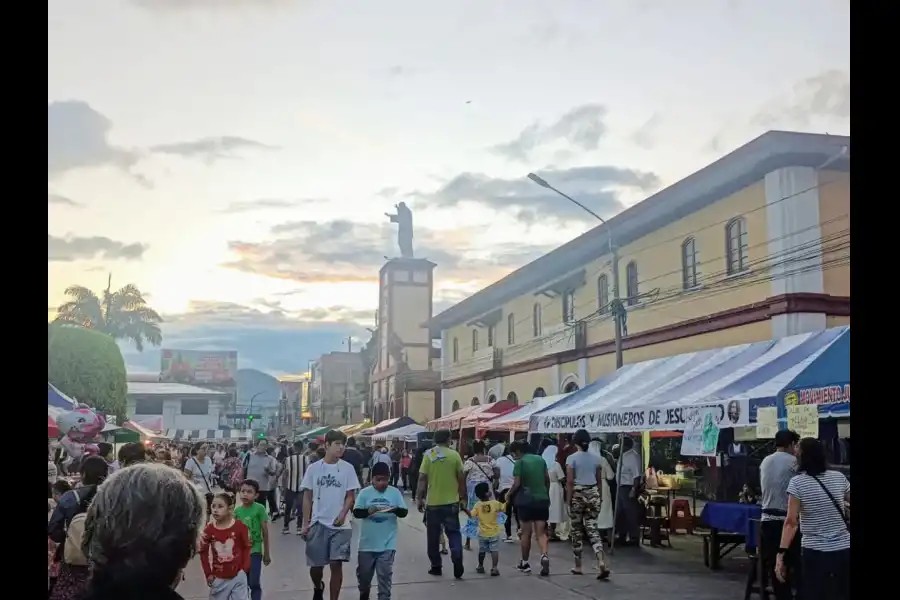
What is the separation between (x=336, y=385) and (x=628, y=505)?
9716 centimetres

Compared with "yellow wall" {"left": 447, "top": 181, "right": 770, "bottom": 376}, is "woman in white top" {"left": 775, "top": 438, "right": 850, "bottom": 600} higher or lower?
lower

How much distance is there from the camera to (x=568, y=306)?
102 feet

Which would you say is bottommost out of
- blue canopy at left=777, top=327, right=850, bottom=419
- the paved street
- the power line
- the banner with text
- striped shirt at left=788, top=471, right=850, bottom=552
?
the paved street

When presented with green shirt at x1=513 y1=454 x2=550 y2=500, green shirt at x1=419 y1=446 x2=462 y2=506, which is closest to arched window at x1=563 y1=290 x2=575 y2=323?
green shirt at x1=513 y1=454 x2=550 y2=500

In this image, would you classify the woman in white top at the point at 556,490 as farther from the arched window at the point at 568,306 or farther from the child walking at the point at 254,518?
the arched window at the point at 568,306

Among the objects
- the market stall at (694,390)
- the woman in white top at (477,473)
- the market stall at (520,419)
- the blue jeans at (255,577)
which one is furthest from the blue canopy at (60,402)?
the blue jeans at (255,577)

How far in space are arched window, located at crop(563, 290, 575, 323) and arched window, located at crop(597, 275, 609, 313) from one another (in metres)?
2.34

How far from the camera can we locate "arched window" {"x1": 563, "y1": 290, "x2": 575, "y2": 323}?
1208 inches

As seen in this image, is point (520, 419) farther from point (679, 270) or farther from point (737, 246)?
point (737, 246)

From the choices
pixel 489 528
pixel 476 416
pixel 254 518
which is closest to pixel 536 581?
pixel 489 528

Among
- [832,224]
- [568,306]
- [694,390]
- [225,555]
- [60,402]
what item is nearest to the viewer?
[225,555]

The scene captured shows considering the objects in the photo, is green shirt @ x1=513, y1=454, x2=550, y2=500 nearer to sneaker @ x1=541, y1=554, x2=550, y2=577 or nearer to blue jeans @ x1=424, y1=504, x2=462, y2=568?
sneaker @ x1=541, y1=554, x2=550, y2=577

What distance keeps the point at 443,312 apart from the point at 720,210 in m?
25.8
